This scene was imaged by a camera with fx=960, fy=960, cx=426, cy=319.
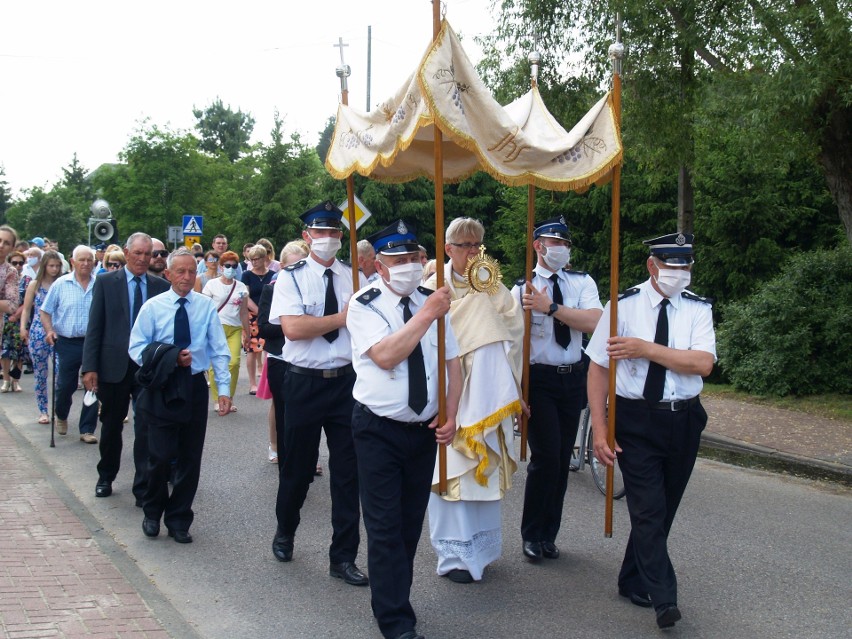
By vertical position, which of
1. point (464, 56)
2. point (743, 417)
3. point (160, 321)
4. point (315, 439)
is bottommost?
point (743, 417)

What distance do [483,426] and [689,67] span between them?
11.2 m

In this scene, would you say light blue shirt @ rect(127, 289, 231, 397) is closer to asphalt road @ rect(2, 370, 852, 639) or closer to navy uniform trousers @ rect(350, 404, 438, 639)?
asphalt road @ rect(2, 370, 852, 639)

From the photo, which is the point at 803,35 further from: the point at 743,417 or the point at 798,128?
the point at 743,417

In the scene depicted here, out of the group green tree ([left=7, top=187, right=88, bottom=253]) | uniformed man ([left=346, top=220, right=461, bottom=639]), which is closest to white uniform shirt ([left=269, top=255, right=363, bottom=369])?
uniformed man ([left=346, top=220, right=461, bottom=639])

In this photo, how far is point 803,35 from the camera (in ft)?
38.2

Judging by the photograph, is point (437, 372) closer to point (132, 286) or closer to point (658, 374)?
point (658, 374)

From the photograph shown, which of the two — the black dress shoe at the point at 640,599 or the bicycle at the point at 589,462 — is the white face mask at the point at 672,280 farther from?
the bicycle at the point at 589,462

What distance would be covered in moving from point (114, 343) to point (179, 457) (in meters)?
1.48

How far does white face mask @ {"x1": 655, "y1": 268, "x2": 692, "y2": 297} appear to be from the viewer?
5.16 metres

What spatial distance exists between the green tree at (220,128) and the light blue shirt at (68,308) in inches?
3440

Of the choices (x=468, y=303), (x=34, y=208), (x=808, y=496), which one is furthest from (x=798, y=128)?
(x=34, y=208)

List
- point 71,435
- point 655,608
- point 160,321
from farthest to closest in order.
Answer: point 71,435, point 160,321, point 655,608

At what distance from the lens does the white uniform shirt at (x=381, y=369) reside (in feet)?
16.1

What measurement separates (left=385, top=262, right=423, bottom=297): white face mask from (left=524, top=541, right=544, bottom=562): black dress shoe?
2.17 meters
